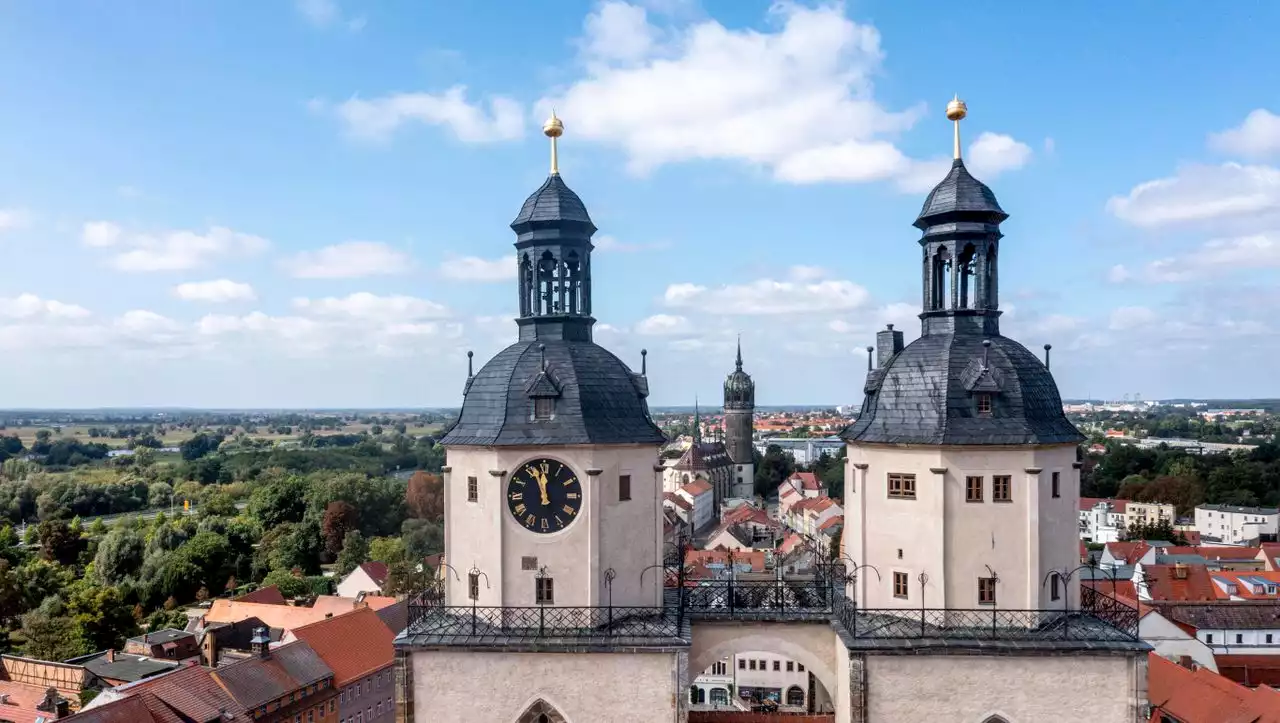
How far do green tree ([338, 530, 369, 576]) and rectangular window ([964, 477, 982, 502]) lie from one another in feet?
249

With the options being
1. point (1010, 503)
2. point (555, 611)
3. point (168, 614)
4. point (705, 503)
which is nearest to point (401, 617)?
point (168, 614)

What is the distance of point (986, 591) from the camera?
21.1m

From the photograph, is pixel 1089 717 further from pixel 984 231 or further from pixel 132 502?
pixel 132 502

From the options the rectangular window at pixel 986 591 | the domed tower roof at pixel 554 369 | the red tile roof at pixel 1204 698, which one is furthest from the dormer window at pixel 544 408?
the red tile roof at pixel 1204 698

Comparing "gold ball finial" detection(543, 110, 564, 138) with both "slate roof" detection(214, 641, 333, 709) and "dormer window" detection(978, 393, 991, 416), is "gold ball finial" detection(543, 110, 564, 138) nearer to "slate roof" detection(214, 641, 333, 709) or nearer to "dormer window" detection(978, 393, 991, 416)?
"dormer window" detection(978, 393, 991, 416)

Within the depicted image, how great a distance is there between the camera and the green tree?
86.4 m

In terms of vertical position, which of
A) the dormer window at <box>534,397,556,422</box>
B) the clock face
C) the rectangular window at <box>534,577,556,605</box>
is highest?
the dormer window at <box>534,397,556,422</box>

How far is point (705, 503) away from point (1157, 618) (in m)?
84.8

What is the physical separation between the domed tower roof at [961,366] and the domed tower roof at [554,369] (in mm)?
6614

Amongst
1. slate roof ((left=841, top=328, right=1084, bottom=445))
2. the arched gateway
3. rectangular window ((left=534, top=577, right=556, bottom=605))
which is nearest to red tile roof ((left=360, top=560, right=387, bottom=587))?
the arched gateway

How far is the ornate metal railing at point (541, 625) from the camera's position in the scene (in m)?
21.2

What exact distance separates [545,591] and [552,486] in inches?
105

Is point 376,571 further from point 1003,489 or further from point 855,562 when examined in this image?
point 1003,489

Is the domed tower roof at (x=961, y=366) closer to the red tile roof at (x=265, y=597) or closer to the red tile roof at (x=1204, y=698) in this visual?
the red tile roof at (x=1204, y=698)
